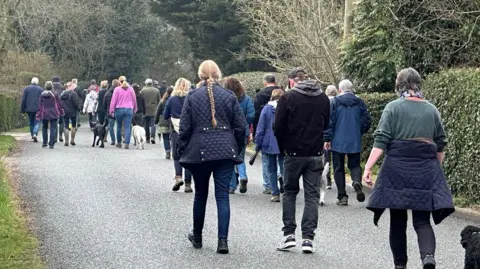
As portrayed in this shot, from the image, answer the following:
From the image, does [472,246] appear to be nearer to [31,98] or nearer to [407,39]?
[407,39]

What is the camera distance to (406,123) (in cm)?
837

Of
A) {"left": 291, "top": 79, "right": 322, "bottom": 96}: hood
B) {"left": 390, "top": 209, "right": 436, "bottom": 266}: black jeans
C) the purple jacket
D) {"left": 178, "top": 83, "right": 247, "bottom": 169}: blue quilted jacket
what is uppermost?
Result: {"left": 291, "top": 79, "right": 322, "bottom": 96}: hood

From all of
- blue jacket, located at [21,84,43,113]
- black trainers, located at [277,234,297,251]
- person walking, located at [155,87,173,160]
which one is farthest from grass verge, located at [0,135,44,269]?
blue jacket, located at [21,84,43,113]

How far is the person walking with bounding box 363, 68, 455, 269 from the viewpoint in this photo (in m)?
8.25

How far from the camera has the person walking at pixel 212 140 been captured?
381 inches

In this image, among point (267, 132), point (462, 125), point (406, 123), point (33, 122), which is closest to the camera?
point (406, 123)

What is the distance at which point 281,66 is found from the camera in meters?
28.9

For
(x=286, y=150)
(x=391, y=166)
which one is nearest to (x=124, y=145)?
(x=286, y=150)

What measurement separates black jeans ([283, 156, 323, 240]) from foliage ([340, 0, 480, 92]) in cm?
805

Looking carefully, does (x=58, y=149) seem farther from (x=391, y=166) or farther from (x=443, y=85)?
(x=391, y=166)

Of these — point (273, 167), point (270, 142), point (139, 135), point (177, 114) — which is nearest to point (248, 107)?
point (270, 142)

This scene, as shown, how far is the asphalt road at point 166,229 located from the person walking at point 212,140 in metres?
0.49

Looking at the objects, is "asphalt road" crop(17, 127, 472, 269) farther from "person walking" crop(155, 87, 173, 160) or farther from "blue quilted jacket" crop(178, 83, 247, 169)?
"person walking" crop(155, 87, 173, 160)

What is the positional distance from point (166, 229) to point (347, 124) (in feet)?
12.5
